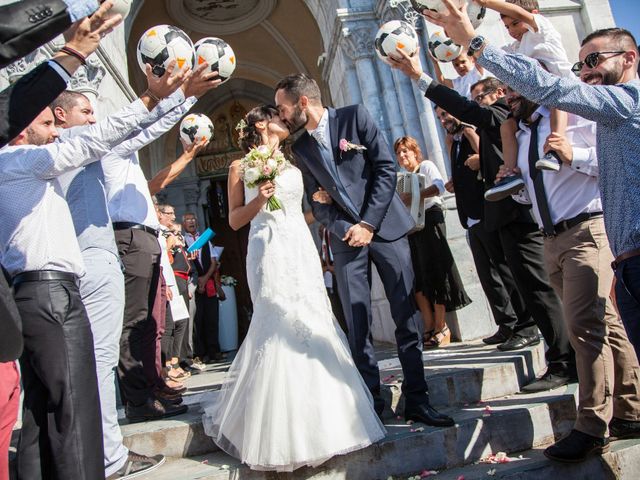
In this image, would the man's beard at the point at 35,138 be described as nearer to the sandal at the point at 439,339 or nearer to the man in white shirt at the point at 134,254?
the man in white shirt at the point at 134,254

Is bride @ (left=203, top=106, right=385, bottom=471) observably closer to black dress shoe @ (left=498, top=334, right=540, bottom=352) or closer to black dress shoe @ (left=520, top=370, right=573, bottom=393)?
black dress shoe @ (left=520, top=370, right=573, bottom=393)

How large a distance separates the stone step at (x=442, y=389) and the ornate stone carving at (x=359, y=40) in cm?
634

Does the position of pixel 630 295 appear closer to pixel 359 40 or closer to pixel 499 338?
pixel 499 338

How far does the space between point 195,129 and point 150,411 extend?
2.78 meters

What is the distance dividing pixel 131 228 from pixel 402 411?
229 cm

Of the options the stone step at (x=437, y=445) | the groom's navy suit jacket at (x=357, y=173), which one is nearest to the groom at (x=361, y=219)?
the groom's navy suit jacket at (x=357, y=173)

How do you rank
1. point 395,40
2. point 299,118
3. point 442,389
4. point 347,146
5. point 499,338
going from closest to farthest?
1. point 347,146
2. point 299,118
3. point 442,389
4. point 395,40
5. point 499,338

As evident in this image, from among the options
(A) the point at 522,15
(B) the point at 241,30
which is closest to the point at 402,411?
(A) the point at 522,15

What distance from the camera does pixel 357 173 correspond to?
3439 mm

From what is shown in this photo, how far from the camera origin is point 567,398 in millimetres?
3281

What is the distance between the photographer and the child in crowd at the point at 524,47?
3299mm

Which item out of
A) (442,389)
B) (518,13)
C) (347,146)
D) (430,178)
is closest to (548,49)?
(518,13)

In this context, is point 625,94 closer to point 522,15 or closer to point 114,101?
point 522,15

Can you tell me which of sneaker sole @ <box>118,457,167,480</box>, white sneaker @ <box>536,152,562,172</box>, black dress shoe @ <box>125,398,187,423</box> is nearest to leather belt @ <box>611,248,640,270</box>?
white sneaker @ <box>536,152,562,172</box>
